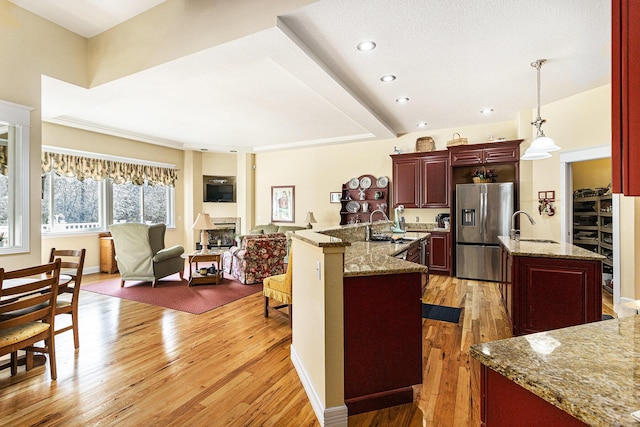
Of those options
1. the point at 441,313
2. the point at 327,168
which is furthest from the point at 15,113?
the point at 327,168

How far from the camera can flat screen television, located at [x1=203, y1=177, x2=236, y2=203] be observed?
8188mm

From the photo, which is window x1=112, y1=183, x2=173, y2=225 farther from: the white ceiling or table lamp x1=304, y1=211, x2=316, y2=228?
table lamp x1=304, y1=211, x2=316, y2=228

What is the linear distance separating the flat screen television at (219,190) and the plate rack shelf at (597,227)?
305 inches

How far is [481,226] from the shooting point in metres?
5.18

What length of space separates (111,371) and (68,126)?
5375mm

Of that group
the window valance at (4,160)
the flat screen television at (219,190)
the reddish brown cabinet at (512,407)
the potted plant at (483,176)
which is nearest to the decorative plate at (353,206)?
the potted plant at (483,176)

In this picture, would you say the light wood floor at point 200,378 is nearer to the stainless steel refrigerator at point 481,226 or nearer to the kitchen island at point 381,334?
the kitchen island at point 381,334

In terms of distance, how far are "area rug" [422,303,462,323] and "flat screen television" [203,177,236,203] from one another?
610 centimetres

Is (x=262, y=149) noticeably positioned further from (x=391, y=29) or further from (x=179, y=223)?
(x=391, y=29)

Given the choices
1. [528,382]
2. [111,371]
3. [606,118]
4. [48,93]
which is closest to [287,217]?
[48,93]

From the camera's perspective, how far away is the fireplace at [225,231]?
26.7 feet

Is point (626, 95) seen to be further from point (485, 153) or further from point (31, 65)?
point (485, 153)

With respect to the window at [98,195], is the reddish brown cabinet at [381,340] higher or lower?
lower

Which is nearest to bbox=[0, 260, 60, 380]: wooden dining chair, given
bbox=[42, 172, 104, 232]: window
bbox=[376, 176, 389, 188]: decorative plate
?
bbox=[42, 172, 104, 232]: window
